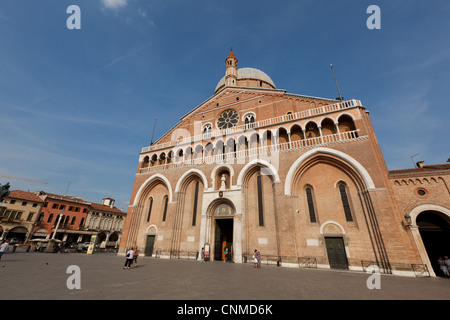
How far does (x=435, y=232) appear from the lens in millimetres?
12516

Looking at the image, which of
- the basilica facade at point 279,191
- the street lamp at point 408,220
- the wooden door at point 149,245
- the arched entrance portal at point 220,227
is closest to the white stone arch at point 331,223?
the basilica facade at point 279,191

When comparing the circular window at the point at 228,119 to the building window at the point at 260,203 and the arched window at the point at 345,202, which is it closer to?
the building window at the point at 260,203

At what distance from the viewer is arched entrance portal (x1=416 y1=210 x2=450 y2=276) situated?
12.0 meters

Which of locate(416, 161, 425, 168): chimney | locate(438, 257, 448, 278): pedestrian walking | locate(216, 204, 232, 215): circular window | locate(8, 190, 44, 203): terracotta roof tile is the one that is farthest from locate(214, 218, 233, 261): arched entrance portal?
locate(8, 190, 44, 203): terracotta roof tile

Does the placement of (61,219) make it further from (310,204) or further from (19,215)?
(310,204)

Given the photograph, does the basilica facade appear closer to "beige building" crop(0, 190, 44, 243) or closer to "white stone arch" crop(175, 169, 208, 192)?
"white stone arch" crop(175, 169, 208, 192)

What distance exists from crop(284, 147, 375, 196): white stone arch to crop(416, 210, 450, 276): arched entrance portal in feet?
12.5

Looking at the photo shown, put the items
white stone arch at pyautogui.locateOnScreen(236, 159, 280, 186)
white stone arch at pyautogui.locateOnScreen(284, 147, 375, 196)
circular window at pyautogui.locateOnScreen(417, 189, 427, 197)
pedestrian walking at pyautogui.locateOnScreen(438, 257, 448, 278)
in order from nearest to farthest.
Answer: pedestrian walking at pyautogui.locateOnScreen(438, 257, 448, 278)
circular window at pyautogui.locateOnScreen(417, 189, 427, 197)
white stone arch at pyautogui.locateOnScreen(284, 147, 375, 196)
white stone arch at pyautogui.locateOnScreen(236, 159, 280, 186)

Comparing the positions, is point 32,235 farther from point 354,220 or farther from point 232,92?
point 354,220

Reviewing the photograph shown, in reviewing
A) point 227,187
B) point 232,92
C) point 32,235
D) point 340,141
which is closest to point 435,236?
point 340,141

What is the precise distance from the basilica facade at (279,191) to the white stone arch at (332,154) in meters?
0.07

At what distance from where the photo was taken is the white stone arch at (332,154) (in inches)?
512

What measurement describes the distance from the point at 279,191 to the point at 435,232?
10.2 metres

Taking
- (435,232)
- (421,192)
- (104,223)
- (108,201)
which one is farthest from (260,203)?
(108,201)
